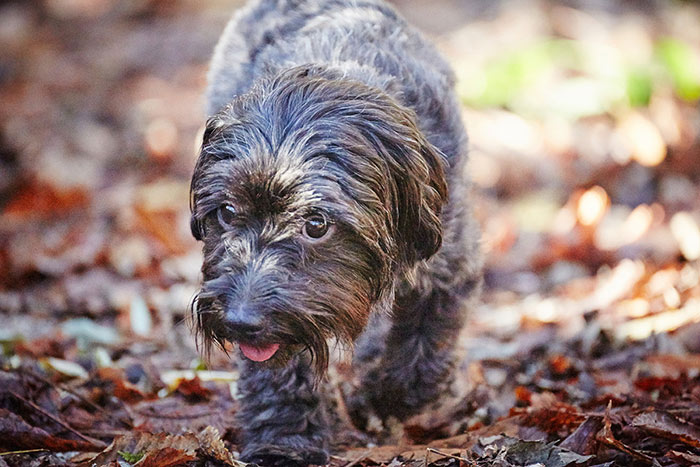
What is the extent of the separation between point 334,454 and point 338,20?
7.44ft

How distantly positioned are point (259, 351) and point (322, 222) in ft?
1.98

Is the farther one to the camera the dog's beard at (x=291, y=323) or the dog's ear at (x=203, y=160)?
the dog's ear at (x=203, y=160)

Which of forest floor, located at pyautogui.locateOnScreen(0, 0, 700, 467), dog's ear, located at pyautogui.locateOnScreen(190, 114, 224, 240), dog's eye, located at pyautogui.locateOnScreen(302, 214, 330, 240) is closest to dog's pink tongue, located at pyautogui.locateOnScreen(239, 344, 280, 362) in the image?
forest floor, located at pyautogui.locateOnScreen(0, 0, 700, 467)

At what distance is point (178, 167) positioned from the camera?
A: 31.2 feet

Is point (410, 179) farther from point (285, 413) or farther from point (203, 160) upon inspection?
point (285, 413)

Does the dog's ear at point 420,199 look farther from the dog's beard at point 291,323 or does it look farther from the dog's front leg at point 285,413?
the dog's front leg at point 285,413

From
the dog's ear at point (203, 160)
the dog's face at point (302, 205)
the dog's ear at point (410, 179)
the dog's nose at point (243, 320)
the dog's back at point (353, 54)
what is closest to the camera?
the dog's nose at point (243, 320)

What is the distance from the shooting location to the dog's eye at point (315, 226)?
12.8 feet

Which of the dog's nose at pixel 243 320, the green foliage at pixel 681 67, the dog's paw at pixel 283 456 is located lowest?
the dog's paw at pixel 283 456

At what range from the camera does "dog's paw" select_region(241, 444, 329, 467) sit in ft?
14.3

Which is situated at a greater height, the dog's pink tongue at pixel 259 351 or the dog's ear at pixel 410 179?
the dog's ear at pixel 410 179

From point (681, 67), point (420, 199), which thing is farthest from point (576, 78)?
point (420, 199)

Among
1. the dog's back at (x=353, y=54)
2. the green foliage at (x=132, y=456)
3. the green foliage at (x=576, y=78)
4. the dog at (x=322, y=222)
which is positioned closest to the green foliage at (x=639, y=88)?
the green foliage at (x=576, y=78)

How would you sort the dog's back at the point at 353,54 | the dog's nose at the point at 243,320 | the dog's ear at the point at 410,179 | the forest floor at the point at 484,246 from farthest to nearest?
1. the dog's back at the point at 353,54
2. the forest floor at the point at 484,246
3. the dog's ear at the point at 410,179
4. the dog's nose at the point at 243,320
